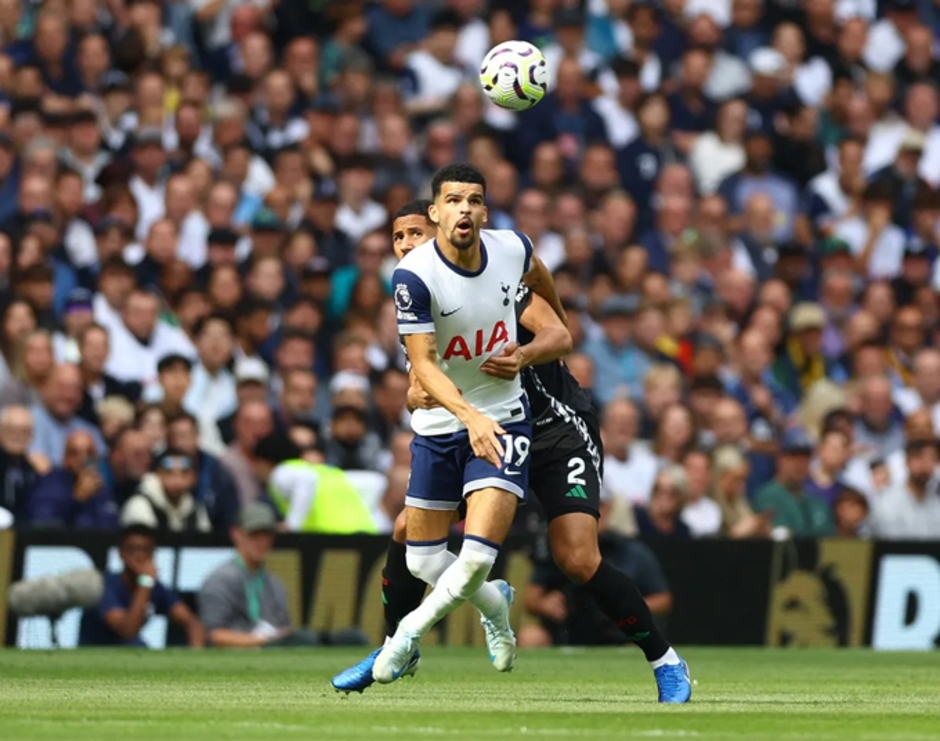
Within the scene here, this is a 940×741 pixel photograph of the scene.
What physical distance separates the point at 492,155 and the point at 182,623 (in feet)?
21.7

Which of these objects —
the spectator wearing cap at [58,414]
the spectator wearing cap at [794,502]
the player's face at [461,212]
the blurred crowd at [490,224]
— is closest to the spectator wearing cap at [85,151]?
the blurred crowd at [490,224]

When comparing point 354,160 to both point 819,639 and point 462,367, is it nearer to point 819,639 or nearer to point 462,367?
point 819,639

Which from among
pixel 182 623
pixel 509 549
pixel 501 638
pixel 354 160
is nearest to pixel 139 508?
pixel 182 623

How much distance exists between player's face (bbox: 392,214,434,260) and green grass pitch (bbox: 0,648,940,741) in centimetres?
252

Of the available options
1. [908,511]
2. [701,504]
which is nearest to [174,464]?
[701,504]

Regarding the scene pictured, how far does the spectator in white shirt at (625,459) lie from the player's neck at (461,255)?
798cm

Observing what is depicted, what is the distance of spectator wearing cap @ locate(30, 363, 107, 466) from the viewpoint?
1622cm

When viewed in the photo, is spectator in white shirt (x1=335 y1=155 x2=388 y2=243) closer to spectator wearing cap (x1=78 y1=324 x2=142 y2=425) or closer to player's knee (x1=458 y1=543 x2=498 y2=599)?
spectator wearing cap (x1=78 y1=324 x2=142 y2=425)

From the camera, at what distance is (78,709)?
982 cm

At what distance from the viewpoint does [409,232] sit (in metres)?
11.5

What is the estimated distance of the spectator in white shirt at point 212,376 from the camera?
57.4 feet

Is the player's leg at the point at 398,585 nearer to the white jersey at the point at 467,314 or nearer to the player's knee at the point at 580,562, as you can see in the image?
the white jersey at the point at 467,314

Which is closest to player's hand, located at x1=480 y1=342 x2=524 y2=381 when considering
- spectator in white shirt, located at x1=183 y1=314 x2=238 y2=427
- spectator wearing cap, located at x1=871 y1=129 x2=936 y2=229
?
spectator in white shirt, located at x1=183 y1=314 x2=238 y2=427

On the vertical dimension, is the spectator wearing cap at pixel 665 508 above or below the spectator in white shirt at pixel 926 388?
below
